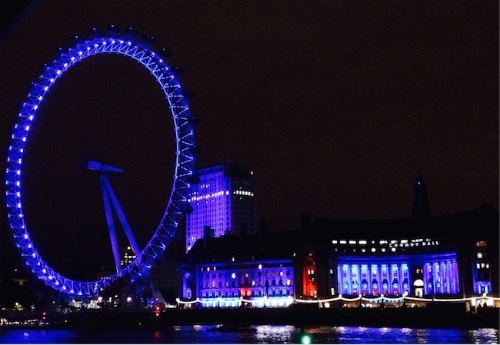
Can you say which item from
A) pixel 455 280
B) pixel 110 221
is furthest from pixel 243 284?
pixel 110 221

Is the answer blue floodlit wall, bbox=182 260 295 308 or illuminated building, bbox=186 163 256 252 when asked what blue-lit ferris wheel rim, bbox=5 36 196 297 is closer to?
blue floodlit wall, bbox=182 260 295 308

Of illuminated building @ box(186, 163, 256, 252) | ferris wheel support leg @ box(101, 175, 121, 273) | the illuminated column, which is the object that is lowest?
the illuminated column

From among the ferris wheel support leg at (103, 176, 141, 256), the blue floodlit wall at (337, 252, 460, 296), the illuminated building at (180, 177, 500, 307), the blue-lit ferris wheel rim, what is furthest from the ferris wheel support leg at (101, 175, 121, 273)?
the blue floodlit wall at (337, 252, 460, 296)

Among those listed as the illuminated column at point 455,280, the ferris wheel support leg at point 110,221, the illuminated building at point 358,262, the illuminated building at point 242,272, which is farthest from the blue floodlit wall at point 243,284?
the ferris wheel support leg at point 110,221

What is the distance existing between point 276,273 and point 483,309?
43.9m

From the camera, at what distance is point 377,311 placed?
85625mm

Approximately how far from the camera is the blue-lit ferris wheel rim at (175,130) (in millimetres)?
58500

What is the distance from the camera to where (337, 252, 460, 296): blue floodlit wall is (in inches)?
4394

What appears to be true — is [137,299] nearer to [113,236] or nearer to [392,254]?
[113,236]

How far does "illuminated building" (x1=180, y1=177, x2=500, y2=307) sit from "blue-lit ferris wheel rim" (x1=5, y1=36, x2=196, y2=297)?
1937 inches

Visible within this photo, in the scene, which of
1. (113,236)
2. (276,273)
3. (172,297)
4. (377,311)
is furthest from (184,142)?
(172,297)

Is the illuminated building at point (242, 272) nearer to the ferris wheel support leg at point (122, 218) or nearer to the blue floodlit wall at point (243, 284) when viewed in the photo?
the blue floodlit wall at point (243, 284)

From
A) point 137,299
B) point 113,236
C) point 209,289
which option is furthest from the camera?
point 209,289

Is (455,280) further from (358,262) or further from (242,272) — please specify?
(242,272)
